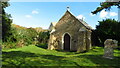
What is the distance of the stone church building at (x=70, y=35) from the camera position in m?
17.2

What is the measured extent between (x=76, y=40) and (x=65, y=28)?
104 inches

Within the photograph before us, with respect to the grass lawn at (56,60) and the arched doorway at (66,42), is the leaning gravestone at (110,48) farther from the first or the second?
the arched doorway at (66,42)

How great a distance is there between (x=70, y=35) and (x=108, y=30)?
5.56 metres

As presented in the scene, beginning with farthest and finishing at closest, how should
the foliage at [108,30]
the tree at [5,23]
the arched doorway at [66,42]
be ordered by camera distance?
the arched doorway at [66,42] → the foliage at [108,30] → the tree at [5,23]

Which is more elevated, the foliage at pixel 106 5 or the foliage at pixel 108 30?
the foliage at pixel 106 5

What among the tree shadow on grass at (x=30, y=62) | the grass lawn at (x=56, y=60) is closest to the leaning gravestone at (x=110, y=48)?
the grass lawn at (x=56, y=60)

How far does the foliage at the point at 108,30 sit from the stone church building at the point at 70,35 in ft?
5.25

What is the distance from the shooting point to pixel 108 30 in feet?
56.5

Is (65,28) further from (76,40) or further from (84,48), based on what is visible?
(84,48)

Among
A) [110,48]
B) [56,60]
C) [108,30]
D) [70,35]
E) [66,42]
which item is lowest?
[56,60]

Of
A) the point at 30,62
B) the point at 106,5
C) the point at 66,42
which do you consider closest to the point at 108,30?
the point at 106,5

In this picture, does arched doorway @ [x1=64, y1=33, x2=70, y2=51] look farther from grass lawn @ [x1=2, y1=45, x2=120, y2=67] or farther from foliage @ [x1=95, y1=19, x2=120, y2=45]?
grass lawn @ [x1=2, y1=45, x2=120, y2=67]

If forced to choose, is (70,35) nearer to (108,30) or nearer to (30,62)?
(108,30)

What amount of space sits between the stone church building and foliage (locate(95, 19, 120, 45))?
1.60 metres
